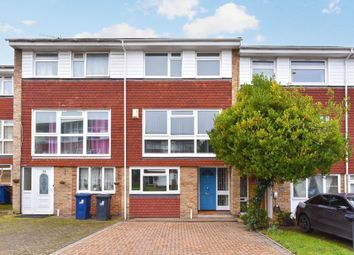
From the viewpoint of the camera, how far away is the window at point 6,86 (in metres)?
21.8

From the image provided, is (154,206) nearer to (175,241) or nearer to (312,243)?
(175,241)

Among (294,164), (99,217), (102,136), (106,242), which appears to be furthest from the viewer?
(102,136)

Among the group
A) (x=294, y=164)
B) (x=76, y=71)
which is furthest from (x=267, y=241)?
(x=76, y=71)

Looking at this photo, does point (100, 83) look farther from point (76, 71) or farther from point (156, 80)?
point (156, 80)

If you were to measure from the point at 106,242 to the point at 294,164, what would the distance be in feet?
20.3

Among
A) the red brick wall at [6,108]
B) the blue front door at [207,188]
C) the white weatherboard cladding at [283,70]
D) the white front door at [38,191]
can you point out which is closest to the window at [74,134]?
the white front door at [38,191]

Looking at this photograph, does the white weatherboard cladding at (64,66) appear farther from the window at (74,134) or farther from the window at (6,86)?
the window at (6,86)

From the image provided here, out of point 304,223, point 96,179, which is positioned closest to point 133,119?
point 96,179

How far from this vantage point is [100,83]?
617 inches

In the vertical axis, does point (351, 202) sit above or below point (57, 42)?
below

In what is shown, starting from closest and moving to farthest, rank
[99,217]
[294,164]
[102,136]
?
[294,164] < [99,217] < [102,136]

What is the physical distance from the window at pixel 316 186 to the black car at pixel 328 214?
2.50 meters

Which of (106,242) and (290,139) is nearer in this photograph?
(106,242)

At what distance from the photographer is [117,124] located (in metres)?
15.6
